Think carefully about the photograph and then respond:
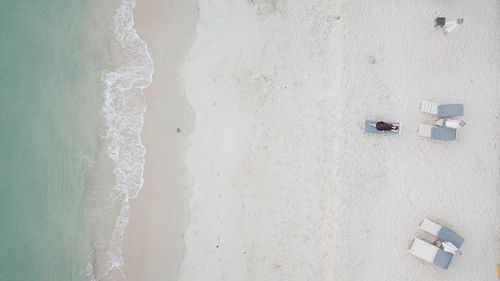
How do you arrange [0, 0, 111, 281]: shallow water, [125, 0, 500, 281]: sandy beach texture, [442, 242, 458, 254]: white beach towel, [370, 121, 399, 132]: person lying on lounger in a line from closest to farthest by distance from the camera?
[442, 242, 458, 254]: white beach towel < [370, 121, 399, 132]: person lying on lounger < [125, 0, 500, 281]: sandy beach texture < [0, 0, 111, 281]: shallow water

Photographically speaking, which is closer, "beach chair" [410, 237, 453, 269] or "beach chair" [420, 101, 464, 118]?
"beach chair" [410, 237, 453, 269]

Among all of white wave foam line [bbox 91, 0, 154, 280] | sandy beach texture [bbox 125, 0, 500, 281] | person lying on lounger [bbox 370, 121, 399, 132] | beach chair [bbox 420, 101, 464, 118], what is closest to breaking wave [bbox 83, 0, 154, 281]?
white wave foam line [bbox 91, 0, 154, 280]

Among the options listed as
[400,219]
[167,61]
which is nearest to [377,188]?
[400,219]

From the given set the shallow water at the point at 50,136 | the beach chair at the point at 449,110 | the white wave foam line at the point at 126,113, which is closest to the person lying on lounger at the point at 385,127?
the beach chair at the point at 449,110

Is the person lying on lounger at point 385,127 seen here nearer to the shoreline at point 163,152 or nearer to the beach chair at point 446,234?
the beach chair at point 446,234

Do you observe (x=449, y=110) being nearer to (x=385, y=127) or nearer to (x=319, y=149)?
(x=385, y=127)

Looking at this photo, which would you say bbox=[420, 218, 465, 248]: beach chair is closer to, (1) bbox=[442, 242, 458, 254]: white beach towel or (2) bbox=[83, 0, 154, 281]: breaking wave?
(1) bbox=[442, 242, 458, 254]: white beach towel

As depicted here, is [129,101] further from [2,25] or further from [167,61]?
[2,25]
